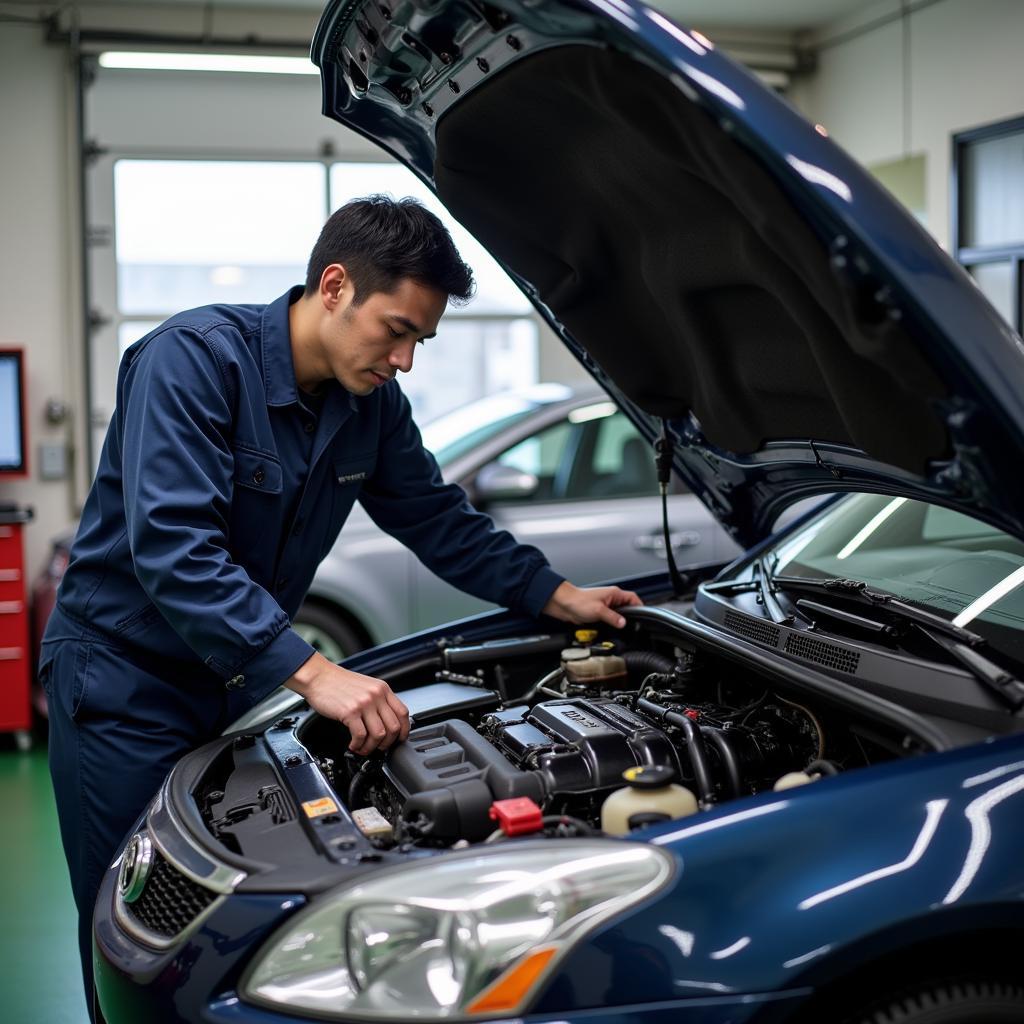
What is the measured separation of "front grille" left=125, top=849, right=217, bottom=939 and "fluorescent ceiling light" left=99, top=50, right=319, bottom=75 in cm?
567

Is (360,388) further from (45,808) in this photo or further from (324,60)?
(45,808)

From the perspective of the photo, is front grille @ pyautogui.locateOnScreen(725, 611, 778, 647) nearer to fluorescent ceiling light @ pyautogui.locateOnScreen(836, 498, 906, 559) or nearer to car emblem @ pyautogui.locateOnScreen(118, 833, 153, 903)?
fluorescent ceiling light @ pyautogui.locateOnScreen(836, 498, 906, 559)

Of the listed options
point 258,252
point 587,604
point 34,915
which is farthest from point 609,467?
point 258,252

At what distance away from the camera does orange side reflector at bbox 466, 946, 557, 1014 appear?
1.36 m

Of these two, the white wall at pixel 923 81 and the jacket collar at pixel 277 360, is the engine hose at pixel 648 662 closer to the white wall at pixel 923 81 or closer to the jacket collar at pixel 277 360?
the jacket collar at pixel 277 360

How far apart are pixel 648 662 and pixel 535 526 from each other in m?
2.27

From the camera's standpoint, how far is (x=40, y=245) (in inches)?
258

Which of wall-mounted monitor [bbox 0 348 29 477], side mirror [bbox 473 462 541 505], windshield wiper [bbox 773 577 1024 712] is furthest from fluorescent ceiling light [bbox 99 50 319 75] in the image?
windshield wiper [bbox 773 577 1024 712]

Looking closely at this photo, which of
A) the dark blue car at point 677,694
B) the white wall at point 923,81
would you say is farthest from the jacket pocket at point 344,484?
the white wall at point 923,81

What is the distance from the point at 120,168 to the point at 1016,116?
4.81 m

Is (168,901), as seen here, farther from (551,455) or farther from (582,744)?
(551,455)

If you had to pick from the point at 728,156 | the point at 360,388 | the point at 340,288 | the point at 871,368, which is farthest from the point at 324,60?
the point at 871,368

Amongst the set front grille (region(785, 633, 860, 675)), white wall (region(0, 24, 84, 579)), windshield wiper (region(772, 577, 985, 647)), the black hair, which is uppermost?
white wall (region(0, 24, 84, 579))

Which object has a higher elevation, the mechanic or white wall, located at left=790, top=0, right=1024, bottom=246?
white wall, located at left=790, top=0, right=1024, bottom=246
